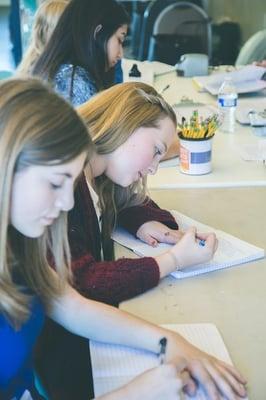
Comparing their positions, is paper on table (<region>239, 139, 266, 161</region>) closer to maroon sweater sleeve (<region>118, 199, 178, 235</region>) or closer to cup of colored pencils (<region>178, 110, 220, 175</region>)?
cup of colored pencils (<region>178, 110, 220, 175</region>)

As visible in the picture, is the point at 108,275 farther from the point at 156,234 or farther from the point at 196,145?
the point at 196,145

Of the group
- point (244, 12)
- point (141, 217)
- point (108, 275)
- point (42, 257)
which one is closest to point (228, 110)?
point (141, 217)

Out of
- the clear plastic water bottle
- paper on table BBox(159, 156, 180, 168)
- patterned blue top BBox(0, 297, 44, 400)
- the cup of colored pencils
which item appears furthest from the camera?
the clear plastic water bottle

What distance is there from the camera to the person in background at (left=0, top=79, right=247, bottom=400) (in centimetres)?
88

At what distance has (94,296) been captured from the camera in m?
1.19

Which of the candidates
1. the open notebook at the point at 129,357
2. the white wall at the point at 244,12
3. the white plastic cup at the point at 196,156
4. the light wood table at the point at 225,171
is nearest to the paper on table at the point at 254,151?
the light wood table at the point at 225,171

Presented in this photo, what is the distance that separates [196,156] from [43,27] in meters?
0.95

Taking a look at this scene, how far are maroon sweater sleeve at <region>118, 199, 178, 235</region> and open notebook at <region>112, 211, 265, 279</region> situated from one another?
0.07 feet

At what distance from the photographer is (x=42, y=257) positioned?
107 centimetres

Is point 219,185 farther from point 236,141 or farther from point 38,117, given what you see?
point 38,117

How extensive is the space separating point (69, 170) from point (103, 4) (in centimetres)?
136

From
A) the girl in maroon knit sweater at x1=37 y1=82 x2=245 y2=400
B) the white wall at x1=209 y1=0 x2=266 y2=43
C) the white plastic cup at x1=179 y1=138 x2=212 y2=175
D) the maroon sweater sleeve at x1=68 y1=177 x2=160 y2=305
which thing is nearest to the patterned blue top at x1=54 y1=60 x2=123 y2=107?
the white plastic cup at x1=179 y1=138 x2=212 y2=175

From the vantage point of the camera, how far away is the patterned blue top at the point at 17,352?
999 millimetres

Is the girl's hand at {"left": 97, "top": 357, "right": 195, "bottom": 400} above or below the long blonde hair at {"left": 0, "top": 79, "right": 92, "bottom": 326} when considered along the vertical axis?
below
